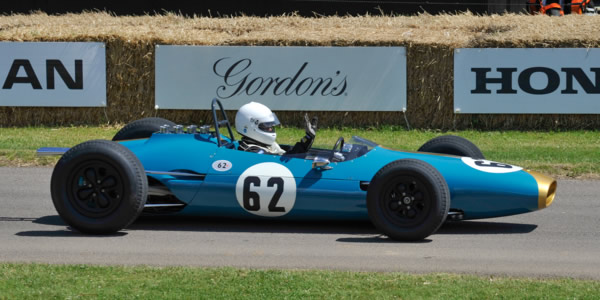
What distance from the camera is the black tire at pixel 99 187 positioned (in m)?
7.73

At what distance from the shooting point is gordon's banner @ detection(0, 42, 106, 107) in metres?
15.1

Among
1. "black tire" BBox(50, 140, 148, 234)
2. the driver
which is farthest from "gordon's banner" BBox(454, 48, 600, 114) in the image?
"black tire" BBox(50, 140, 148, 234)

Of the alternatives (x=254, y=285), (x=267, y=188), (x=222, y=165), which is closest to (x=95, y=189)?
(x=222, y=165)

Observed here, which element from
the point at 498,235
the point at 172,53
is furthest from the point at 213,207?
the point at 172,53

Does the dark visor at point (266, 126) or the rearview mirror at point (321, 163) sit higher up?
the dark visor at point (266, 126)

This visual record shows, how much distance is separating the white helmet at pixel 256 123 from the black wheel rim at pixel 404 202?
1415 millimetres

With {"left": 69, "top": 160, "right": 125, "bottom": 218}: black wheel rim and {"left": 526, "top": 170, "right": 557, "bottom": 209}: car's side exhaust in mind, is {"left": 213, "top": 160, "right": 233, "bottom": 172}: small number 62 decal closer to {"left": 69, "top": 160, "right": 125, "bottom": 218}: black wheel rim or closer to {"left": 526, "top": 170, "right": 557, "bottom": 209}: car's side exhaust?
{"left": 69, "top": 160, "right": 125, "bottom": 218}: black wheel rim

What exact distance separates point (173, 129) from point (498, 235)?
312 centimetres

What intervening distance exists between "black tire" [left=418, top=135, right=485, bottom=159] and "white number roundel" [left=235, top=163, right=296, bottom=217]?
5.55ft

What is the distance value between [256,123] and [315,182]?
3.13 ft

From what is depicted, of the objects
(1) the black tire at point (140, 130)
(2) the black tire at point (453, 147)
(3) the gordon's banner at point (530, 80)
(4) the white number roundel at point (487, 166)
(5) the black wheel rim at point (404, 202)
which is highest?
(3) the gordon's banner at point (530, 80)

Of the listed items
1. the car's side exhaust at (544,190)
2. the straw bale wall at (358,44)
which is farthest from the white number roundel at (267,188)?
the straw bale wall at (358,44)

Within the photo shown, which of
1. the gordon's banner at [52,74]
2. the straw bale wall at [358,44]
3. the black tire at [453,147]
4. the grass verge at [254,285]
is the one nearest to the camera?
the grass verge at [254,285]

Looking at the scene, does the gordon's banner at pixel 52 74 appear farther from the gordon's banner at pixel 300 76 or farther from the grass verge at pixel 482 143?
the gordon's banner at pixel 300 76
